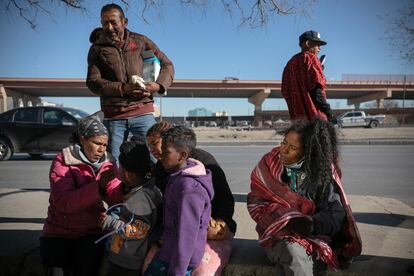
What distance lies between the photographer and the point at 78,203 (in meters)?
2.22

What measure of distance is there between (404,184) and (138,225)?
5.80 meters

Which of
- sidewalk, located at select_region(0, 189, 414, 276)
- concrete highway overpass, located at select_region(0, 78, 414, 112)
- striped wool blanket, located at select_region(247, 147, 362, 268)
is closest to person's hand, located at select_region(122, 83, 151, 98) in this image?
striped wool blanket, located at select_region(247, 147, 362, 268)

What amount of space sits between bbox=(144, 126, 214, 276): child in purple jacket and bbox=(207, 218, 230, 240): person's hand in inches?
6.1

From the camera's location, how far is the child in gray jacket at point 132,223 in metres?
2.13

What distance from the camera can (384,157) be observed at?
1064cm

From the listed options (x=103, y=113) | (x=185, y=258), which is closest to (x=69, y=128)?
(x=103, y=113)

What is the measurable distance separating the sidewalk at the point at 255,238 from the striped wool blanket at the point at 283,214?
0.17m

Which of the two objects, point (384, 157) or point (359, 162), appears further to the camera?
point (384, 157)

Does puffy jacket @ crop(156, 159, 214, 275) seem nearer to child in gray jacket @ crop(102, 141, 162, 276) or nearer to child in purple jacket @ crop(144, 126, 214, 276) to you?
child in purple jacket @ crop(144, 126, 214, 276)

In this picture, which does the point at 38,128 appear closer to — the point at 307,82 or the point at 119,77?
the point at 119,77

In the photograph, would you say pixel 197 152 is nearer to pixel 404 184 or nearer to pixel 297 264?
pixel 297 264

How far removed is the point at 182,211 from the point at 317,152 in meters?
0.93

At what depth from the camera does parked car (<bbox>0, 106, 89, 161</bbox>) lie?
10.3 meters

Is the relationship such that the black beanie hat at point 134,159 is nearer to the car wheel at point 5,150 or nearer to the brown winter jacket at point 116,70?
the brown winter jacket at point 116,70
